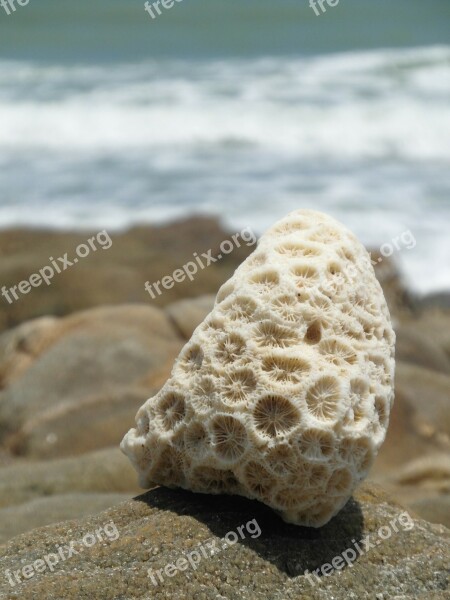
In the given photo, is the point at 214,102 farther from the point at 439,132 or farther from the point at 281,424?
the point at 281,424

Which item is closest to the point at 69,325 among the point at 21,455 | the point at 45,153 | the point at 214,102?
the point at 21,455
